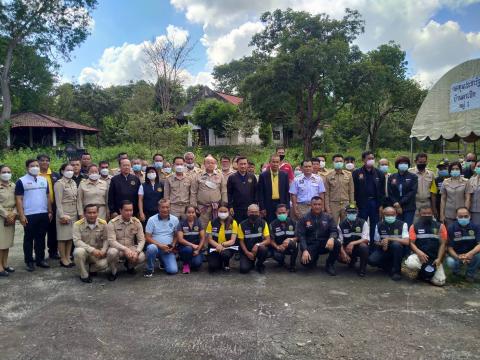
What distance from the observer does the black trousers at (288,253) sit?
6.34 metres

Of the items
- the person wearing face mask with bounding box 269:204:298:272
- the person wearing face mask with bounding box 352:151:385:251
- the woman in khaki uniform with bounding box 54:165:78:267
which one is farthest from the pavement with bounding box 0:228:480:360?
the person wearing face mask with bounding box 352:151:385:251

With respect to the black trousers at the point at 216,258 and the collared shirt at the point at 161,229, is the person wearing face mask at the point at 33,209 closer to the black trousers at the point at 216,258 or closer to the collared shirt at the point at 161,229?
the collared shirt at the point at 161,229

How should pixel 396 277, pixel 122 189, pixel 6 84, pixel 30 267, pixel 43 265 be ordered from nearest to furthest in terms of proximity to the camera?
1. pixel 396 277
2. pixel 30 267
3. pixel 43 265
4. pixel 122 189
5. pixel 6 84

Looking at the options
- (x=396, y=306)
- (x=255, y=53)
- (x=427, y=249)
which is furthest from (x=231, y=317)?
(x=255, y=53)

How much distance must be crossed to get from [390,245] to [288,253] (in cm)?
159

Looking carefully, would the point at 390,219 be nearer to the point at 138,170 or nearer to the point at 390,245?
the point at 390,245

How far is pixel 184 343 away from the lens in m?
3.98

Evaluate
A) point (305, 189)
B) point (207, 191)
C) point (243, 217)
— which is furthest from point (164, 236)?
point (305, 189)

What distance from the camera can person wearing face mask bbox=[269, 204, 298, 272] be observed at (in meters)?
6.39

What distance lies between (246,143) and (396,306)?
25978mm

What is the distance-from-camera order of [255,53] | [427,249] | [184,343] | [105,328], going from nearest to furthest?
Result: [184,343]
[105,328]
[427,249]
[255,53]

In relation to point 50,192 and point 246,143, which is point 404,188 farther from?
point 246,143

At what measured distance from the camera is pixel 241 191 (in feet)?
22.6

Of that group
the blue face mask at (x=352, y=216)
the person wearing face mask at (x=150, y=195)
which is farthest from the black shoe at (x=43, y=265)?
the blue face mask at (x=352, y=216)
